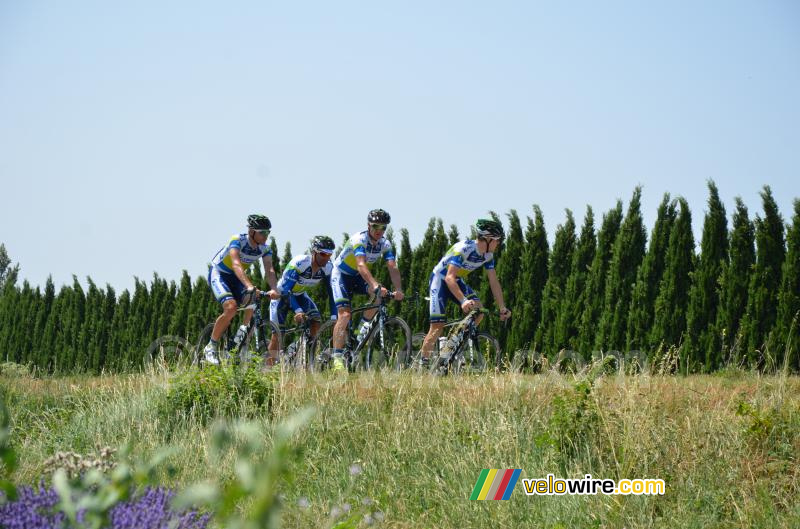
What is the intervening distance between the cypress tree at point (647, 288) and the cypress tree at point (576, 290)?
98 centimetres

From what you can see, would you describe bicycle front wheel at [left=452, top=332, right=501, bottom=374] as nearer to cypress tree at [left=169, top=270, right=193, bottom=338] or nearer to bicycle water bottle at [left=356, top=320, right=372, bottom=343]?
bicycle water bottle at [left=356, top=320, right=372, bottom=343]

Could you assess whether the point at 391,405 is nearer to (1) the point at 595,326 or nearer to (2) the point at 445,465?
(2) the point at 445,465

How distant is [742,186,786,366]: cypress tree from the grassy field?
434 cm

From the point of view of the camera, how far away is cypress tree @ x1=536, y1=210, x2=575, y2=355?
16.0 m

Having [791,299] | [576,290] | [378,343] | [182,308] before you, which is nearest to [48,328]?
[182,308]

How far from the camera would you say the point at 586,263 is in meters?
16.0

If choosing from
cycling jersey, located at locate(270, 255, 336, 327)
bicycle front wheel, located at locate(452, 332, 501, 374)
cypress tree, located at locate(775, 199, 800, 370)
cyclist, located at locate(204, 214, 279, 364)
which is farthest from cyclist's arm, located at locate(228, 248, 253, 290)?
cypress tree, located at locate(775, 199, 800, 370)

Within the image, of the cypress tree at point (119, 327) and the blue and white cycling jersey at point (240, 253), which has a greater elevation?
the blue and white cycling jersey at point (240, 253)

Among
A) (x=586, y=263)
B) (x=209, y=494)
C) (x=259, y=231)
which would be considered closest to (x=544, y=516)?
(x=209, y=494)

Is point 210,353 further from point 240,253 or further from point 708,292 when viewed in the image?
point 708,292

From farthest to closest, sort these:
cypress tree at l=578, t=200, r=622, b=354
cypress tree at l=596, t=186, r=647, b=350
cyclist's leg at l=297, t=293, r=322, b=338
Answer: cypress tree at l=578, t=200, r=622, b=354, cypress tree at l=596, t=186, r=647, b=350, cyclist's leg at l=297, t=293, r=322, b=338

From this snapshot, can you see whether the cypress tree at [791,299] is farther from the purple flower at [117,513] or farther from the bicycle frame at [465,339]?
the purple flower at [117,513]

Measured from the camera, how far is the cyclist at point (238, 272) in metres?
12.4

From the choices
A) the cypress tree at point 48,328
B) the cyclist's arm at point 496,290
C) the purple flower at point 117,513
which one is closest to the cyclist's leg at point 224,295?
the cyclist's arm at point 496,290
